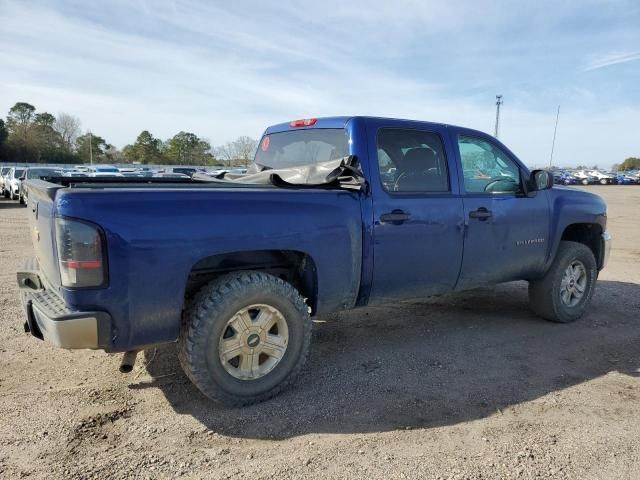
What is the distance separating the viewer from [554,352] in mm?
4594

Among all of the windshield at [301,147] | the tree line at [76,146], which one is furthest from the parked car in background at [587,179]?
the windshield at [301,147]

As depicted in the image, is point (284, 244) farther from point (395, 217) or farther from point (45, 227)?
point (45, 227)

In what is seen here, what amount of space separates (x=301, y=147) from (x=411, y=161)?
1.00 metres

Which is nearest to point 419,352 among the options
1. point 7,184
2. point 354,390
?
point 354,390

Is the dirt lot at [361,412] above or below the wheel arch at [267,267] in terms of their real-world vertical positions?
below

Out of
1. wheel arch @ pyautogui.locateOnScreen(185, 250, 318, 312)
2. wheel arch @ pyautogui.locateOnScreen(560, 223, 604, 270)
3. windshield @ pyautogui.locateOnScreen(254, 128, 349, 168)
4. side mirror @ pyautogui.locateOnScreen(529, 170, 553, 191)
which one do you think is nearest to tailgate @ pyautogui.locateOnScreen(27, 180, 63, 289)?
wheel arch @ pyautogui.locateOnScreen(185, 250, 318, 312)

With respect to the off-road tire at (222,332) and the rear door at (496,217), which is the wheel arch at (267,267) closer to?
the off-road tire at (222,332)

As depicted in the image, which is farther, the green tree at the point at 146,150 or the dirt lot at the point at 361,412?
the green tree at the point at 146,150

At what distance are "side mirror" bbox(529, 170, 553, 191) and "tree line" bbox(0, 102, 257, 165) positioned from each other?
59.0 meters

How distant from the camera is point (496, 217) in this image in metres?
4.63

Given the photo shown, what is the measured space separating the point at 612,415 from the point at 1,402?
4083 mm

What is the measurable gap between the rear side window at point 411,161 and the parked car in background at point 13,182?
22380 mm

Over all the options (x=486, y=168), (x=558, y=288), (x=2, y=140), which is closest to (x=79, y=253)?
(x=486, y=168)

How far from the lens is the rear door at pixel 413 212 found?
3920mm
